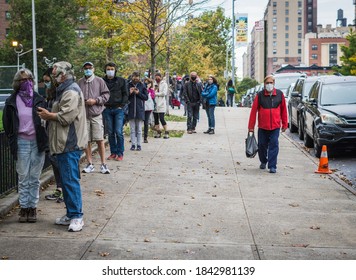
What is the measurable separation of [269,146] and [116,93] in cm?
319

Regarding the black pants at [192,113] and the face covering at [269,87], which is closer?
the face covering at [269,87]

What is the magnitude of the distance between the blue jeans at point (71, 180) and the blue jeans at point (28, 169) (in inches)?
19.8

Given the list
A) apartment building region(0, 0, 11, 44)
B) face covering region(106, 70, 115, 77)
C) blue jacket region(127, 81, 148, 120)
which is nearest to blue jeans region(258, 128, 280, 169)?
face covering region(106, 70, 115, 77)

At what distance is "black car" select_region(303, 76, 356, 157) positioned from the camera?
46.9ft

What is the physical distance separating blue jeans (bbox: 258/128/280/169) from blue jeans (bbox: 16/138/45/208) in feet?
19.0

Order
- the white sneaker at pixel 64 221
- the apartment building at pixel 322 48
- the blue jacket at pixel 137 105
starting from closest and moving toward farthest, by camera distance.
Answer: the white sneaker at pixel 64 221 → the blue jacket at pixel 137 105 → the apartment building at pixel 322 48

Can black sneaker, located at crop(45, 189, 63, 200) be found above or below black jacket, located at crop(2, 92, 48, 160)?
below

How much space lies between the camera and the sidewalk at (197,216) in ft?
20.6

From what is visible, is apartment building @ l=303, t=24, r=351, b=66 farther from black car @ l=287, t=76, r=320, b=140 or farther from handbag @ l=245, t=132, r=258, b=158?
handbag @ l=245, t=132, r=258, b=158

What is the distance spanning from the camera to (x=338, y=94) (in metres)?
15.7

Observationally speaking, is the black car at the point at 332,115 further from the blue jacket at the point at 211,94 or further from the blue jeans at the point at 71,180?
the blue jeans at the point at 71,180

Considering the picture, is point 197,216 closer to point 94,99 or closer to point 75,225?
point 75,225

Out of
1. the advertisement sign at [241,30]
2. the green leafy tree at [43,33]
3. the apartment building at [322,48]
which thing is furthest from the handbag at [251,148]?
the apartment building at [322,48]

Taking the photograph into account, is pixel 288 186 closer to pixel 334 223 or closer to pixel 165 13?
pixel 334 223
